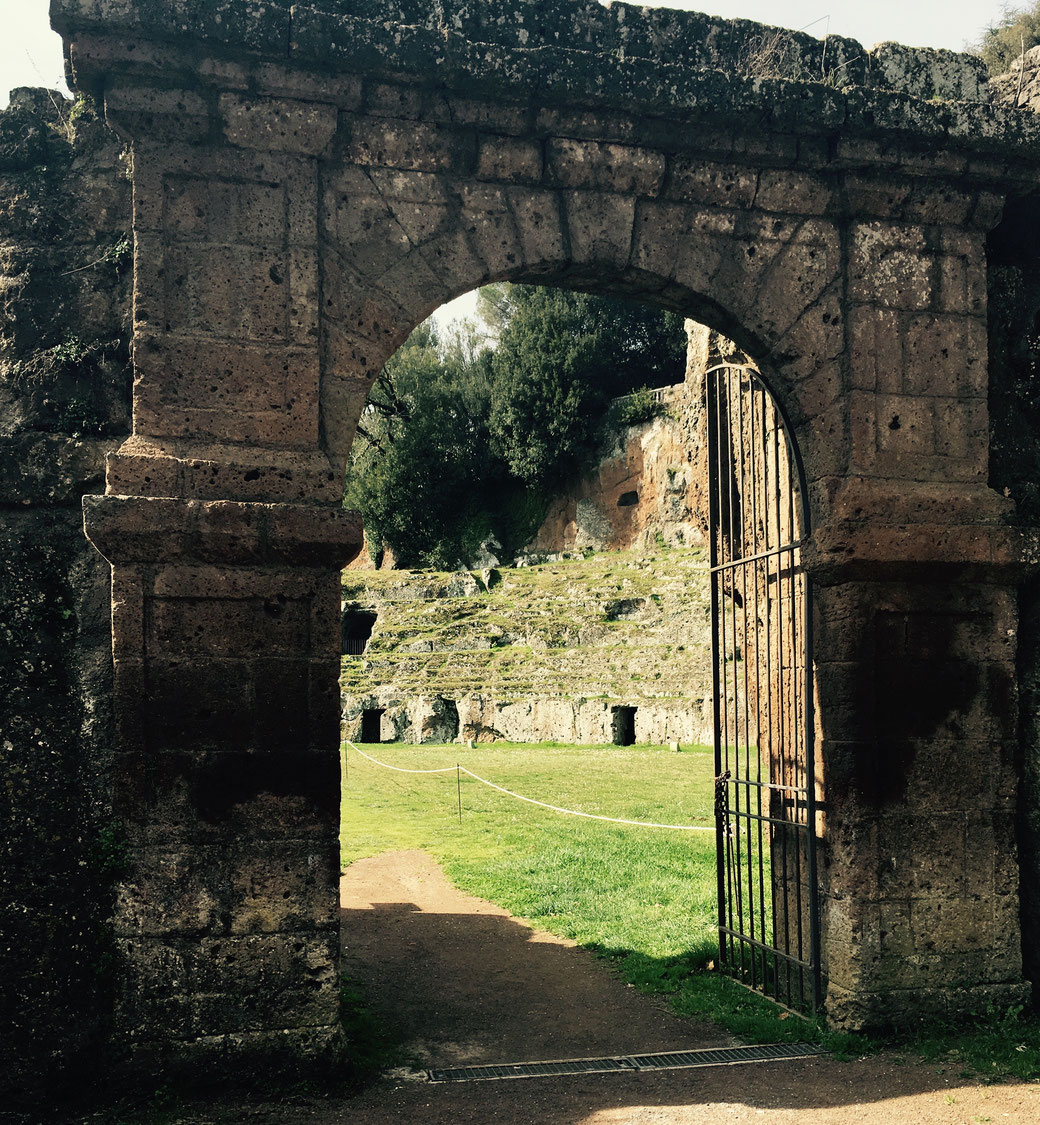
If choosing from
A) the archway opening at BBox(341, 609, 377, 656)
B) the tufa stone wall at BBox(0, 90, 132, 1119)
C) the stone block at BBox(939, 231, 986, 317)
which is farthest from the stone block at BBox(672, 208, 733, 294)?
the archway opening at BBox(341, 609, 377, 656)

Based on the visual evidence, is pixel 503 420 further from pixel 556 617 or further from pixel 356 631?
pixel 556 617

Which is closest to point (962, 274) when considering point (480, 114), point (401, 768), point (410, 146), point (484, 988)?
point (480, 114)

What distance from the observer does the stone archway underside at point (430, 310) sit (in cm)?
462

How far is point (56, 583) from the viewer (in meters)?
4.80

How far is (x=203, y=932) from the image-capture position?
4562 millimetres

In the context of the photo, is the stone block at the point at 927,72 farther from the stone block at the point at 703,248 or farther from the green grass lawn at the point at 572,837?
the green grass lawn at the point at 572,837

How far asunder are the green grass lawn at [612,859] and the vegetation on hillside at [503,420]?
16.5 metres

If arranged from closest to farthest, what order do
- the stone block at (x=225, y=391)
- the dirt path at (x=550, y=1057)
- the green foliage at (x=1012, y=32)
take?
the dirt path at (x=550, y=1057) → the stone block at (x=225, y=391) → the green foliage at (x=1012, y=32)

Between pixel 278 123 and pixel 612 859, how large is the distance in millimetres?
7107

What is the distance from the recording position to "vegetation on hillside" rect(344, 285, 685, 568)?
110 ft

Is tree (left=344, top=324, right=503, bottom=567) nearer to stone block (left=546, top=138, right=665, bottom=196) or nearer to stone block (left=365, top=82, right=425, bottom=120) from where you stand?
stone block (left=546, top=138, right=665, bottom=196)

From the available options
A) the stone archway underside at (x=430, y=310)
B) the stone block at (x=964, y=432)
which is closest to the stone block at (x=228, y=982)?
the stone archway underside at (x=430, y=310)

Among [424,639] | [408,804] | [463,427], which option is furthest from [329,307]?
[463,427]

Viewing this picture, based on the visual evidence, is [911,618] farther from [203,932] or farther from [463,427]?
[463,427]
